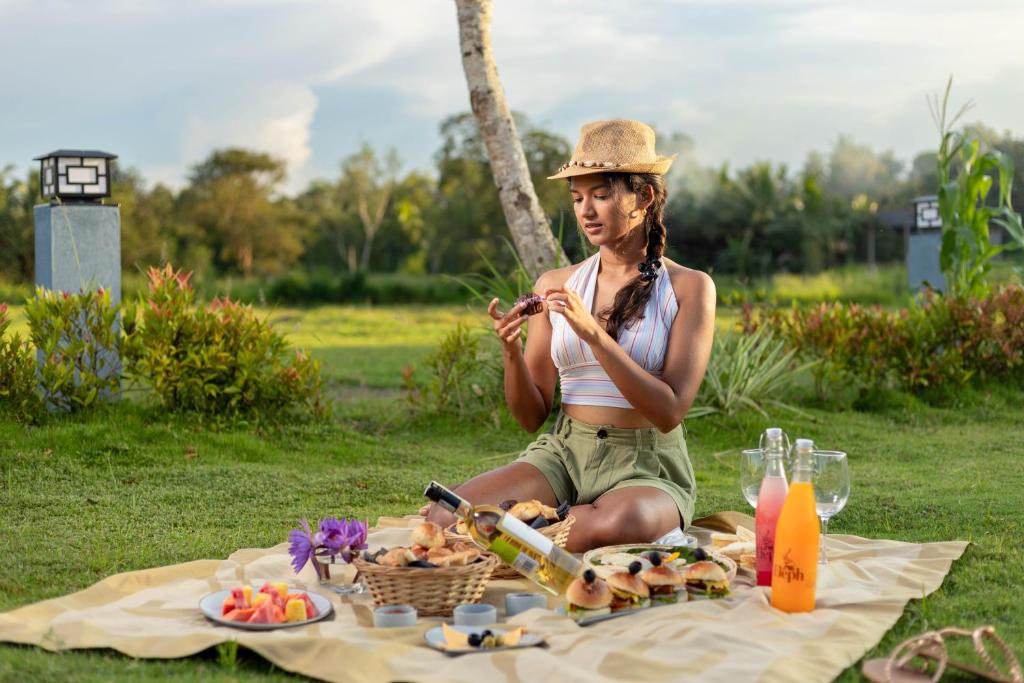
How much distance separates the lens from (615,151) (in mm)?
3652

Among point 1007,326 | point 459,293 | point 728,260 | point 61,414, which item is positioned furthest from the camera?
point 728,260

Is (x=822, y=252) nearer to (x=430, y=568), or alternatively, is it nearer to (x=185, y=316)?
(x=185, y=316)

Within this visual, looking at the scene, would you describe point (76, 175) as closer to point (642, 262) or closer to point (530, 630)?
point (642, 262)

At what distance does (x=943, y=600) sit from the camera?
324 cm

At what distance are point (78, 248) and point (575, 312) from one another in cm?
424

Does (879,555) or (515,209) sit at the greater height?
(515,209)

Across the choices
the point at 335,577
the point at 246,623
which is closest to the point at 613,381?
the point at 335,577

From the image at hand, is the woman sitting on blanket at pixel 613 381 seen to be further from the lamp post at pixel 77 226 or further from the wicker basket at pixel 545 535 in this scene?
the lamp post at pixel 77 226

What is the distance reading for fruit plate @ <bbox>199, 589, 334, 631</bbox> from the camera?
283 centimetres

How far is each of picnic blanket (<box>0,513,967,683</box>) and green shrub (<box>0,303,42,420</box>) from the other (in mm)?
2819

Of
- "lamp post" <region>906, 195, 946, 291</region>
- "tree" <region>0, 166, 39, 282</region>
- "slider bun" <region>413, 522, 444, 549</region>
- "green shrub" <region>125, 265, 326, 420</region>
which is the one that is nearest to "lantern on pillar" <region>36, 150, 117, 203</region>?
"green shrub" <region>125, 265, 326, 420</region>

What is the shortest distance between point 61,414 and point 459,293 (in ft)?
55.1

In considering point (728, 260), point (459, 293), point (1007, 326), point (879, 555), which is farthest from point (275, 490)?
point (728, 260)

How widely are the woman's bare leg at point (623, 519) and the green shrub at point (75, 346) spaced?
3350 millimetres
